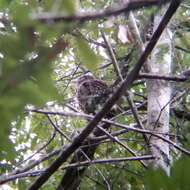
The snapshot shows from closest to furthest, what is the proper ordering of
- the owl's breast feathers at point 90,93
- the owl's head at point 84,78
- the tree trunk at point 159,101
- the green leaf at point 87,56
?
the green leaf at point 87,56, the tree trunk at point 159,101, the owl's breast feathers at point 90,93, the owl's head at point 84,78

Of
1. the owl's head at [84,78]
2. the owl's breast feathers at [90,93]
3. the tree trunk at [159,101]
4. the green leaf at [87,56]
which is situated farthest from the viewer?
the owl's head at [84,78]

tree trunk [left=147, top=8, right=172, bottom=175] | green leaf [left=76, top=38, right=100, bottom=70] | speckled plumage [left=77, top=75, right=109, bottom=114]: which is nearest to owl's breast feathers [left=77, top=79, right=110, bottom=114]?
speckled plumage [left=77, top=75, right=109, bottom=114]

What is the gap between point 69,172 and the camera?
2270 millimetres

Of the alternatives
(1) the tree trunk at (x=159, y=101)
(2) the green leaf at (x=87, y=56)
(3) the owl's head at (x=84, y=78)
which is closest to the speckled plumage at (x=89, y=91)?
(3) the owl's head at (x=84, y=78)

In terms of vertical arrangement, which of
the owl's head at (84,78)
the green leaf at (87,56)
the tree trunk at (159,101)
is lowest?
the green leaf at (87,56)

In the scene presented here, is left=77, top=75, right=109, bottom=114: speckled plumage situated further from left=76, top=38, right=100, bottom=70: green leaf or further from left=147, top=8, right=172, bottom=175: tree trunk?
left=76, top=38, right=100, bottom=70: green leaf

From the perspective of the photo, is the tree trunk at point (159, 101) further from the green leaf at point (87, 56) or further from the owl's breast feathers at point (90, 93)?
the green leaf at point (87, 56)

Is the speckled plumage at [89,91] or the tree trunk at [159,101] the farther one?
the speckled plumage at [89,91]

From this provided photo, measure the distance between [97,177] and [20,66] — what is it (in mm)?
2036

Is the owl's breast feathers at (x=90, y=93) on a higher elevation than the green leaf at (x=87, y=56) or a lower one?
higher

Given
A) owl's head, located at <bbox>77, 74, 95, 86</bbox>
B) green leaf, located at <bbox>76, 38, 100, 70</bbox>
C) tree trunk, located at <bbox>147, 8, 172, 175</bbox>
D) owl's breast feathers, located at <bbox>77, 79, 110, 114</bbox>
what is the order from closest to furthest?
1. green leaf, located at <bbox>76, 38, 100, 70</bbox>
2. tree trunk, located at <bbox>147, 8, 172, 175</bbox>
3. owl's breast feathers, located at <bbox>77, 79, 110, 114</bbox>
4. owl's head, located at <bbox>77, 74, 95, 86</bbox>

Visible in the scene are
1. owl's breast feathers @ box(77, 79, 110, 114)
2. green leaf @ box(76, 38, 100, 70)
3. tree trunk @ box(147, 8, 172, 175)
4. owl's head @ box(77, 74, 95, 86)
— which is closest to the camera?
green leaf @ box(76, 38, 100, 70)

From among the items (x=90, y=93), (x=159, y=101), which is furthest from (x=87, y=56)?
(x=90, y=93)

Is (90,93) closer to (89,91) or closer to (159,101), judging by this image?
(89,91)
